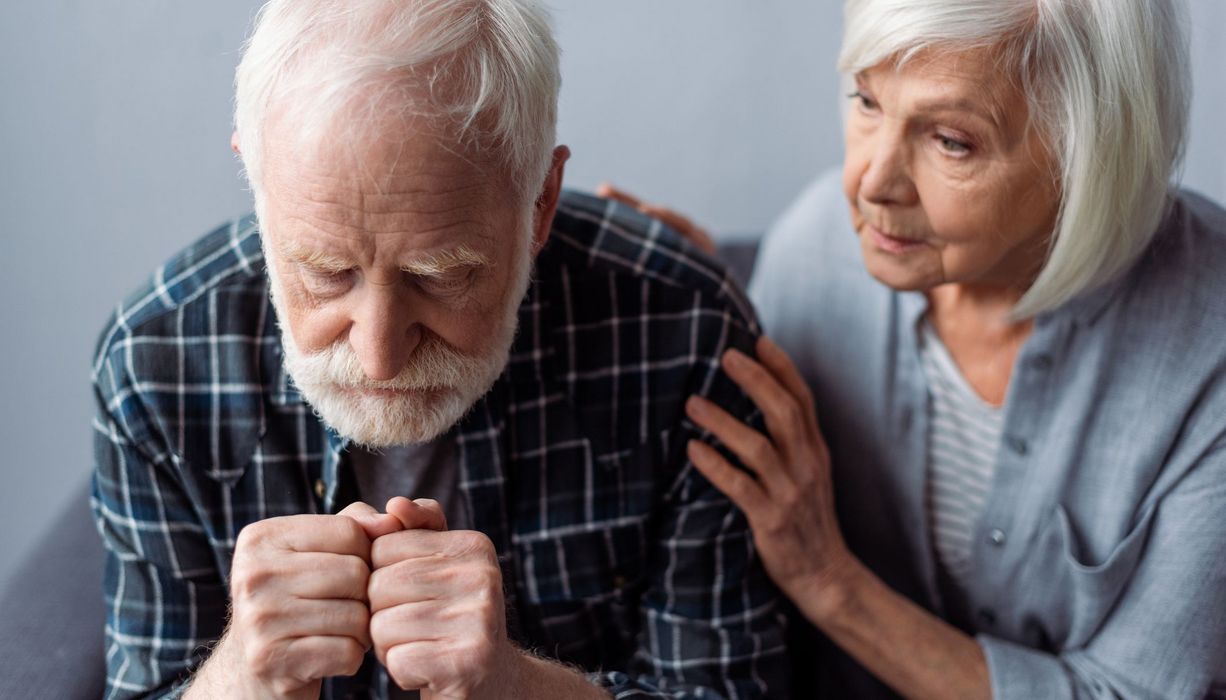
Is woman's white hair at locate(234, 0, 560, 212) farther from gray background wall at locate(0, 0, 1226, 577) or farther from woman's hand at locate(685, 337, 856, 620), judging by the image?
gray background wall at locate(0, 0, 1226, 577)

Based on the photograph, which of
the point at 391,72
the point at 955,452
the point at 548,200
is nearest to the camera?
the point at 391,72

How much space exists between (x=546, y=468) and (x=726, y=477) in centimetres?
22

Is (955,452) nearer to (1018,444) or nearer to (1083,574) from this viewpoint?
(1018,444)

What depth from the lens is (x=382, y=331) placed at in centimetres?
119

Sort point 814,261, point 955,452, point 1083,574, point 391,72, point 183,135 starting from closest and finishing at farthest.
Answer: point 391,72 < point 1083,574 < point 955,452 < point 814,261 < point 183,135

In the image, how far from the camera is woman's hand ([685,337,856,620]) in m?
1.50

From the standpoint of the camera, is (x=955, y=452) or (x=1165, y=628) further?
(x=955, y=452)

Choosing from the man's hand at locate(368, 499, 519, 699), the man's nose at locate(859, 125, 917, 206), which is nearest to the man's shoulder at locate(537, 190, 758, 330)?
the man's nose at locate(859, 125, 917, 206)

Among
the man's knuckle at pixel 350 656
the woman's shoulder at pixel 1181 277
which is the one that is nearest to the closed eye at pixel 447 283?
the man's knuckle at pixel 350 656

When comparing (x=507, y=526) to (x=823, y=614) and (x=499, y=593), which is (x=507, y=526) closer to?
(x=499, y=593)


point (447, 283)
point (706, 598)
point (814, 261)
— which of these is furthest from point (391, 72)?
point (814, 261)

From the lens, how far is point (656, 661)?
152 cm

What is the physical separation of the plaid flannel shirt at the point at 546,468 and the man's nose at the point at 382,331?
235 millimetres

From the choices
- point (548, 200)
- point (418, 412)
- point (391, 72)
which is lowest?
point (418, 412)
